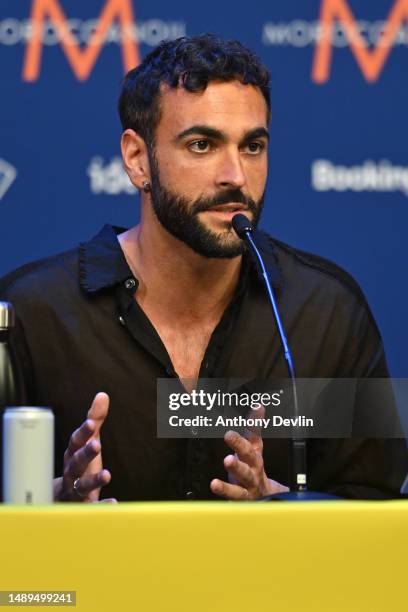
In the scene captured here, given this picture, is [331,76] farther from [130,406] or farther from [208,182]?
[130,406]

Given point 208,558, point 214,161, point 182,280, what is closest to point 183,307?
point 182,280

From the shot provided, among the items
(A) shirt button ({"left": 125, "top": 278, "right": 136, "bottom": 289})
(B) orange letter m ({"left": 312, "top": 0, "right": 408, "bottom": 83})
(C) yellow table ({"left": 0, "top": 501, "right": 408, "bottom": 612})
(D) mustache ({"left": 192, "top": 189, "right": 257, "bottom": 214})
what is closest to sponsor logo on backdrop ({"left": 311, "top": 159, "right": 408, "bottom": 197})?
(B) orange letter m ({"left": 312, "top": 0, "right": 408, "bottom": 83})

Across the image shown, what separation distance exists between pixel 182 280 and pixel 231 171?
30 cm

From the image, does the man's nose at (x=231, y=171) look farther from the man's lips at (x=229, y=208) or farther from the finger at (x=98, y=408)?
the finger at (x=98, y=408)

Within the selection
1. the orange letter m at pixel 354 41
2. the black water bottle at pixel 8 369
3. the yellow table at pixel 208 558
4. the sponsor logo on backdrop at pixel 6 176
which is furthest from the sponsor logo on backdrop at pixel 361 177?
the yellow table at pixel 208 558

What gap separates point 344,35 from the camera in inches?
105

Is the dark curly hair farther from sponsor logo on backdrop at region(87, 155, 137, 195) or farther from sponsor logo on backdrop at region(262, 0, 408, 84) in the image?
sponsor logo on backdrop at region(262, 0, 408, 84)

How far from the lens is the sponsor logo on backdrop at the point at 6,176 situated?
2615mm

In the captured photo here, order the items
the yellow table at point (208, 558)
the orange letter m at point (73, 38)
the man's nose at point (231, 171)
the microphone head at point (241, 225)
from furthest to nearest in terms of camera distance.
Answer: the orange letter m at point (73, 38)
the man's nose at point (231, 171)
the microphone head at point (241, 225)
the yellow table at point (208, 558)

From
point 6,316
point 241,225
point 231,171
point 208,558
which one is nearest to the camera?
point 208,558

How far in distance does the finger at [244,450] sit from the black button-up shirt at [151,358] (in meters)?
0.46

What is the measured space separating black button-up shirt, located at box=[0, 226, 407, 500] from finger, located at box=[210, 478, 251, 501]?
465 millimetres

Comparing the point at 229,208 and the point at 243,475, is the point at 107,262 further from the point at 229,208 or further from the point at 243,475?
the point at 243,475

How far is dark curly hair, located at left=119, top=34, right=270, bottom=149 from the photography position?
7.63 feet
